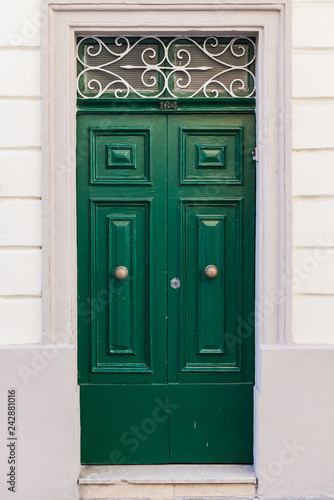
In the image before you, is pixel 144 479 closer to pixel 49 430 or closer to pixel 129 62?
pixel 49 430

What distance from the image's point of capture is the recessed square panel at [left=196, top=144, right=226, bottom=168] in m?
4.95

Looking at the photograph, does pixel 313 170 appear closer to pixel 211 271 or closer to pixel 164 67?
pixel 211 271

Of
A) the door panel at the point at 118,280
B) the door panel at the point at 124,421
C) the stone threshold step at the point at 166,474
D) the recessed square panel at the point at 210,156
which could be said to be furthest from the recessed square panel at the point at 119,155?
the stone threshold step at the point at 166,474

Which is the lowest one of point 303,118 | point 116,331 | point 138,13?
point 116,331

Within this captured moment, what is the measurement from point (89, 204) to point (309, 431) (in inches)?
97.3

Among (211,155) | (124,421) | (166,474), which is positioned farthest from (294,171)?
(166,474)

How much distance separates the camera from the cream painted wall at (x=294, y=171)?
4.68m

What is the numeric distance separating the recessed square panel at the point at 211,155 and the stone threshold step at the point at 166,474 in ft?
7.56

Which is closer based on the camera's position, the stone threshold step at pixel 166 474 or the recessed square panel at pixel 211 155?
the stone threshold step at pixel 166 474

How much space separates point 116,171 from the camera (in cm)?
495

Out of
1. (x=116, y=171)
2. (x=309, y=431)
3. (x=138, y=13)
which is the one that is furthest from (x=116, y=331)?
(x=138, y=13)

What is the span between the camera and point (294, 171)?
4727 mm

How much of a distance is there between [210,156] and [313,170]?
82 centimetres

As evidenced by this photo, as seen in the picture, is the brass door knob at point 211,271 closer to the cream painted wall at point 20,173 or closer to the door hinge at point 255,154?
the door hinge at point 255,154
